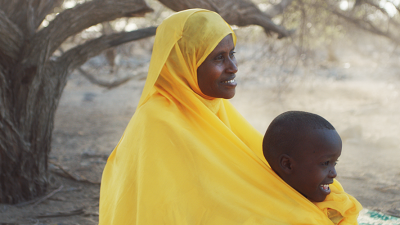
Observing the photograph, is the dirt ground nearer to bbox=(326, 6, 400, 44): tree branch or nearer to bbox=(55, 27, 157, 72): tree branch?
bbox=(326, 6, 400, 44): tree branch

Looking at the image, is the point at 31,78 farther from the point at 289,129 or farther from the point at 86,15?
the point at 289,129

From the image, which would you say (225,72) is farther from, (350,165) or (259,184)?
(350,165)

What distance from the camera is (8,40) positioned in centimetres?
317

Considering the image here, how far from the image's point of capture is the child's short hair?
1.69 m

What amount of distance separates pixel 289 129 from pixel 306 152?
0.41 feet

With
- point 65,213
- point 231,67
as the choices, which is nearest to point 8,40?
point 65,213

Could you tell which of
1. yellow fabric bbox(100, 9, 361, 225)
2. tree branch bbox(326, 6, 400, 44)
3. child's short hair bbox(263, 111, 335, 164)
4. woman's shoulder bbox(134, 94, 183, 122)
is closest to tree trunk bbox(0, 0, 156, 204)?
yellow fabric bbox(100, 9, 361, 225)

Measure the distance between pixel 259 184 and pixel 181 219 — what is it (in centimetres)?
39

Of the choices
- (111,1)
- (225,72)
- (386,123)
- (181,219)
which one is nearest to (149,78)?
(225,72)

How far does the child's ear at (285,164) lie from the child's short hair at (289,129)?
0.08ft

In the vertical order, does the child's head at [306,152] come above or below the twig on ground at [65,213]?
above

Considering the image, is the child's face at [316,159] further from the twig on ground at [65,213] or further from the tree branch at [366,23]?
the tree branch at [366,23]

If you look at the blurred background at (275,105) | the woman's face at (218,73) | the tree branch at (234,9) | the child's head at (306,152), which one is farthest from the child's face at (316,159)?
the tree branch at (234,9)

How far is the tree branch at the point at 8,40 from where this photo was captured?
3.13 m
